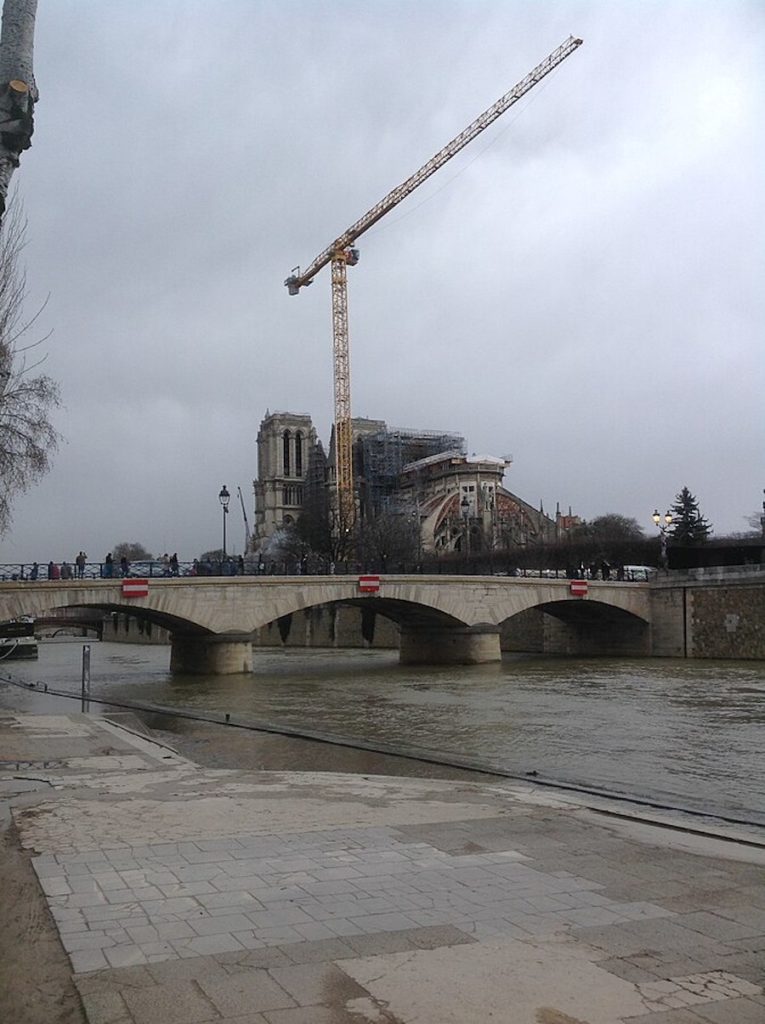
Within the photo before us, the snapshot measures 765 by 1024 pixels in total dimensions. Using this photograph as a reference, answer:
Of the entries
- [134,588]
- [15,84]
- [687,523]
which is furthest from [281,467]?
[15,84]

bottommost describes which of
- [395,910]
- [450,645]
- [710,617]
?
[450,645]

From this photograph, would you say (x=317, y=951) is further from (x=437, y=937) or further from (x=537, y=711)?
(x=537, y=711)

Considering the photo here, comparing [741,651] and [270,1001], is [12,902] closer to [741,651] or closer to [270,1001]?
[270,1001]

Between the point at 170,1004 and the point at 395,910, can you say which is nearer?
the point at 170,1004

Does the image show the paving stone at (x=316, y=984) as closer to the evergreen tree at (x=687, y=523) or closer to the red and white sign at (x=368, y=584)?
the red and white sign at (x=368, y=584)

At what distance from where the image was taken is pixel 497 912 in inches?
210

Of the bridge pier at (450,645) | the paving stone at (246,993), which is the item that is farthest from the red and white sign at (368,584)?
the paving stone at (246,993)

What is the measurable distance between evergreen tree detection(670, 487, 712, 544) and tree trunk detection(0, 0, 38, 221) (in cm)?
7219

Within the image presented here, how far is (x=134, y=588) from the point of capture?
38.2 m

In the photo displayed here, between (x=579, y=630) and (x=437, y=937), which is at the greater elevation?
(x=437, y=937)

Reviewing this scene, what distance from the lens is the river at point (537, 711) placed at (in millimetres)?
13469

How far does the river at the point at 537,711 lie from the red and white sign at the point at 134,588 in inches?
141

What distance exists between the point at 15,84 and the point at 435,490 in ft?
394

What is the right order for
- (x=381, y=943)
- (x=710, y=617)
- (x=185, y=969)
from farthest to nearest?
(x=710, y=617), (x=381, y=943), (x=185, y=969)
